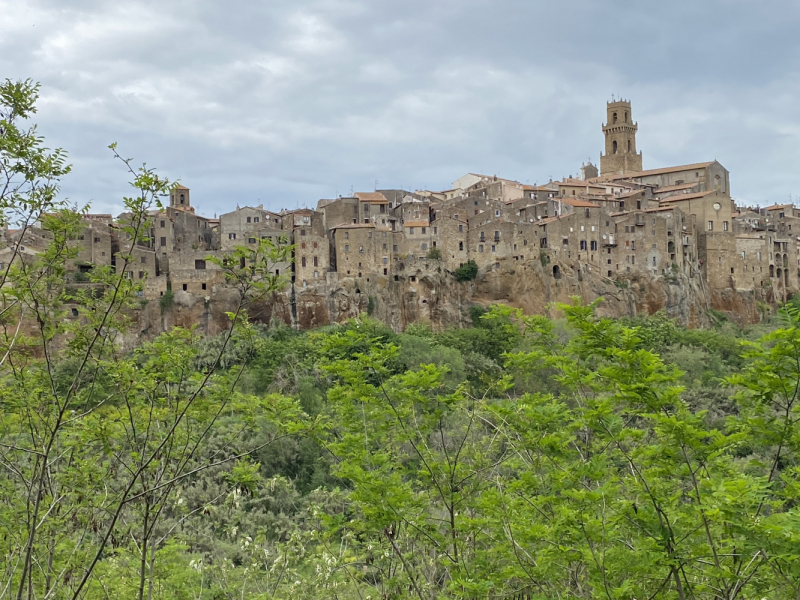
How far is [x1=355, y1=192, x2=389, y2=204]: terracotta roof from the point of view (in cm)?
6531

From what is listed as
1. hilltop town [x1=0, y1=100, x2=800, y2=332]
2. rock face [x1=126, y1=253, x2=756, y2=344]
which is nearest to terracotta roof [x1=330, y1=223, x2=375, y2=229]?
hilltop town [x1=0, y1=100, x2=800, y2=332]

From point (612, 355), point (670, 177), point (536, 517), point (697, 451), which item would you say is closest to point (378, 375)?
point (536, 517)

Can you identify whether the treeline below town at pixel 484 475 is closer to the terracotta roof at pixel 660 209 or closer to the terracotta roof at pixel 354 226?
the terracotta roof at pixel 354 226

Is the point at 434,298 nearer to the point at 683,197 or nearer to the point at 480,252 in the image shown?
the point at 480,252

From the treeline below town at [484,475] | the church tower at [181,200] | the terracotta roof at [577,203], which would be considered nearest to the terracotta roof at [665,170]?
the terracotta roof at [577,203]

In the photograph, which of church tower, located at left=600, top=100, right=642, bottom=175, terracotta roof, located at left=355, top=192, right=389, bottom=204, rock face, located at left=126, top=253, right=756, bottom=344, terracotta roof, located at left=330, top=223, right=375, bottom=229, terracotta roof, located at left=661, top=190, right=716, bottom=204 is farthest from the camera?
church tower, located at left=600, top=100, right=642, bottom=175

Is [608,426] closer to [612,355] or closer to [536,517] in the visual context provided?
[612,355]

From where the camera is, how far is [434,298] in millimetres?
58531

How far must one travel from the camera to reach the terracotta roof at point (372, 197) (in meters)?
65.3

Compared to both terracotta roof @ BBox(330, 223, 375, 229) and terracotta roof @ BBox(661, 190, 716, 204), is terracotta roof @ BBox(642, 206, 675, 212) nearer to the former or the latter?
terracotta roof @ BBox(661, 190, 716, 204)

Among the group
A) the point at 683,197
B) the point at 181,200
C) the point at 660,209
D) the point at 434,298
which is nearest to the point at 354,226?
the point at 434,298

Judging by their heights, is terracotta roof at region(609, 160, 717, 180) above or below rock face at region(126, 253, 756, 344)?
above

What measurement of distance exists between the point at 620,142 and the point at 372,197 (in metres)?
38.6

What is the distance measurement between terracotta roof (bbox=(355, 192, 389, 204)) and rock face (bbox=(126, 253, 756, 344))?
8452 mm
